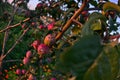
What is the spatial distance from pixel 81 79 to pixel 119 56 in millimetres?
247

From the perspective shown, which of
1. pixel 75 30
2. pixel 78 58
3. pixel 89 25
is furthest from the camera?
pixel 75 30

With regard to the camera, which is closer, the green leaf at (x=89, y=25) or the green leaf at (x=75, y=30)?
the green leaf at (x=89, y=25)

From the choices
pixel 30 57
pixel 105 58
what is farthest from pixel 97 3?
pixel 105 58

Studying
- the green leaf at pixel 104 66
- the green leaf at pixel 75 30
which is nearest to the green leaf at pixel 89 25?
the green leaf at pixel 104 66

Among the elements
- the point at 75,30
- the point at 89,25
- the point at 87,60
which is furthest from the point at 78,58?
the point at 75,30

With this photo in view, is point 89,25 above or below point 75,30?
above

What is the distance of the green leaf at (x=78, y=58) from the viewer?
680mm

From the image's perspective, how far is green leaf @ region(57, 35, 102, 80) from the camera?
68 centimetres

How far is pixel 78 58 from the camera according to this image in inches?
27.0

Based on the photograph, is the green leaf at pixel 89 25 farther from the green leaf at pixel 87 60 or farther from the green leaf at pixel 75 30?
the green leaf at pixel 75 30

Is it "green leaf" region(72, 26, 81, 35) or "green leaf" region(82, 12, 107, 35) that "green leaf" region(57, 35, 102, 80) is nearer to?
"green leaf" region(82, 12, 107, 35)

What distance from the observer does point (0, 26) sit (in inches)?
373

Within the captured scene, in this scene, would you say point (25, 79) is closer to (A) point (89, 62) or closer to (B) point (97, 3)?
(B) point (97, 3)

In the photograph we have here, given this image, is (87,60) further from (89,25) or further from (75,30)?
(75,30)
